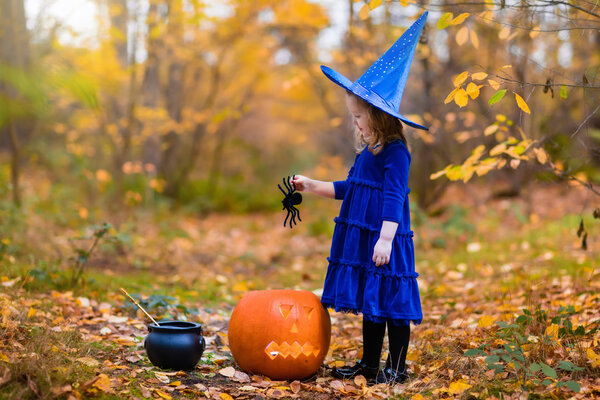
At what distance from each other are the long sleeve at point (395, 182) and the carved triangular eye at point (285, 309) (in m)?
0.74

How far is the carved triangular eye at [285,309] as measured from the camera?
292cm

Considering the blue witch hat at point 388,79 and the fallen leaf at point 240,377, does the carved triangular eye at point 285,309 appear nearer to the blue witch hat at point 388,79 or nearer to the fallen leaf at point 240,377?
the fallen leaf at point 240,377

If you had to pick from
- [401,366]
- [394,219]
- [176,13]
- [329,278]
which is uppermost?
[176,13]

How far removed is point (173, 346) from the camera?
282cm

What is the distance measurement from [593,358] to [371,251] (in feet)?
4.21

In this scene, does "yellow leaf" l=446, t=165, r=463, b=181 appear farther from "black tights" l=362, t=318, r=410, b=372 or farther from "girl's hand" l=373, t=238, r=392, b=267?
"black tights" l=362, t=318, r=410, b=372

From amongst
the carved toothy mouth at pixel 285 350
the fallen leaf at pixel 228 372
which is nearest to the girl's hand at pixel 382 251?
the carved toothy mouth at pixel 285 350

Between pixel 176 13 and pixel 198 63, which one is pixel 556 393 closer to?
pixel 176 13

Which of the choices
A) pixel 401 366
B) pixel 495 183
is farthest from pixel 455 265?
pixel 495 183

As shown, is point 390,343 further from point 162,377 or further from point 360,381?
point 162,377

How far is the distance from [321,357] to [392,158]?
48.0 inches

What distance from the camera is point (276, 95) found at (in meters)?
15.3

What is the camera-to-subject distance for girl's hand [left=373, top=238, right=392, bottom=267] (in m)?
2.83

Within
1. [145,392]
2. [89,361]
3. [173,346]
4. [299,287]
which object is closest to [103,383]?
[145,392]
